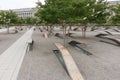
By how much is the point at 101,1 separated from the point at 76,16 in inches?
355

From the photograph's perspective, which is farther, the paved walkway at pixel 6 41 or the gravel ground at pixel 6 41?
the paved walkway at pixel 6 41

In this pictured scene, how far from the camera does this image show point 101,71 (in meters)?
8.86

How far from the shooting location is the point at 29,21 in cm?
10725

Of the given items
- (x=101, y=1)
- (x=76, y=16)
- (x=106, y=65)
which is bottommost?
(x=106, y=65)

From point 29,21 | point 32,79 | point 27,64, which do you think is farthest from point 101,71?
point 29,21

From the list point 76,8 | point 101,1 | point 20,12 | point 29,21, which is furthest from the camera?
point 20,12

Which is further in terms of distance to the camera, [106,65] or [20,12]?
[20,12]

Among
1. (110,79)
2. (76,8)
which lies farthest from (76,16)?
(110,79)

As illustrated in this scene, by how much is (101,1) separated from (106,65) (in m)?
15.6

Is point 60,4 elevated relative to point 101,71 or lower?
elevated

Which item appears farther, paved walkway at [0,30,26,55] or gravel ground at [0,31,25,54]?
paved walkway at [0,30,26,55]

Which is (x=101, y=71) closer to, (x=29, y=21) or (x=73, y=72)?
(x=73, y=72)

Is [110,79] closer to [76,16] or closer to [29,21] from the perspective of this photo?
[76,16]

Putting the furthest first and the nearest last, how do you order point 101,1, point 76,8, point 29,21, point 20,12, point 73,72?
1. point 20,12
2. point 29,21
3. point 101,1
4. point 76,8
5. point 73,72
